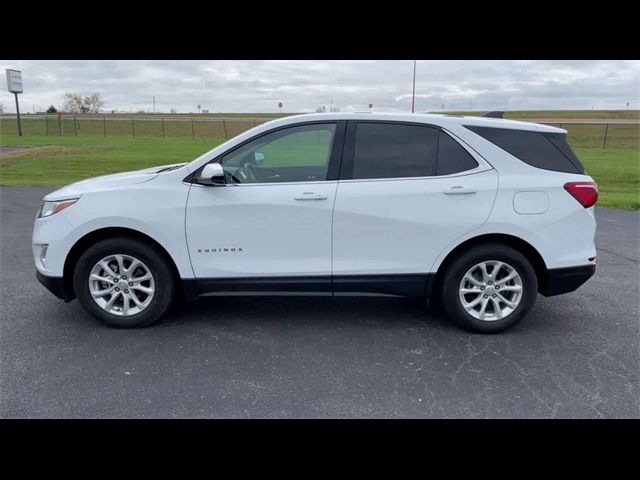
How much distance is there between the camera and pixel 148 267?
401 centimetres

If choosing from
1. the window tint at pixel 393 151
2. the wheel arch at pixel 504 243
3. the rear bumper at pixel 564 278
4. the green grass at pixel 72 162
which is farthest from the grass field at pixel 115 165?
the window tint at pixel 393 151

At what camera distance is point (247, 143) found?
158 inches

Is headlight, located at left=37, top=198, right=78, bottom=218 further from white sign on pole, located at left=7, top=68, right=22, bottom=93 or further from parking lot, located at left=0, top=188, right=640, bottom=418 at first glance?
white sign on pole, located at left=7, top=68, right=22, bottom=93

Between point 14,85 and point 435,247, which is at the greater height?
point 14,85

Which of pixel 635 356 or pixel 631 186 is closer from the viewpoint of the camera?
pixel 635 356

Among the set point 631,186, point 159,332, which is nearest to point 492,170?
point 159,332

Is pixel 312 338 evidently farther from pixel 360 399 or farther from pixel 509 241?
pixel 509 241

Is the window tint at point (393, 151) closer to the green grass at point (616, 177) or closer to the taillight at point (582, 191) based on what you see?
the taillight at point (582, 191)

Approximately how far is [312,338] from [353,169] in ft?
4.73

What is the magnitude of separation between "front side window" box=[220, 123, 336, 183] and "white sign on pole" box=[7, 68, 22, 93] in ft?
145

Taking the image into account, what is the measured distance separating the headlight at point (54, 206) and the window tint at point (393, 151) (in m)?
2.38

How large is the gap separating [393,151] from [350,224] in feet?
2.37

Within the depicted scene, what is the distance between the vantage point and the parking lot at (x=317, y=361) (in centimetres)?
301

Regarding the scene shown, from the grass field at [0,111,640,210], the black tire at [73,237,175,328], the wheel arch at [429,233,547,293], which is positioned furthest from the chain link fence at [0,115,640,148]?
the black tire at [73,237,175,328]
